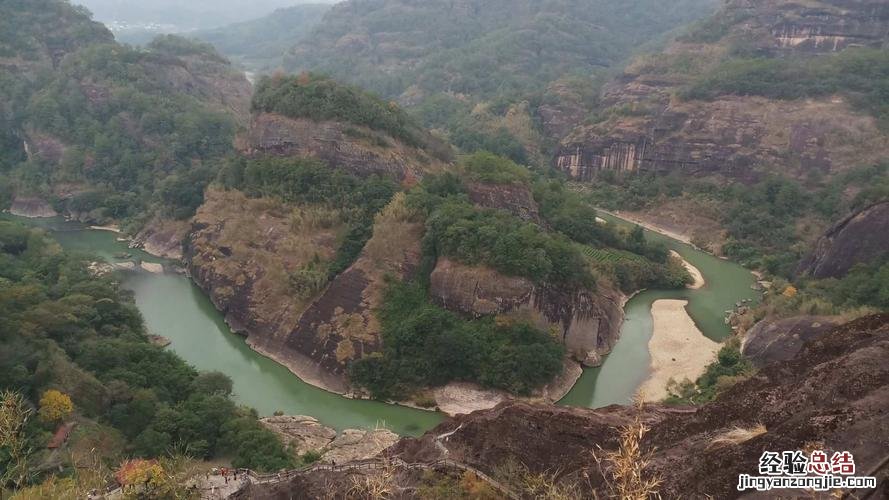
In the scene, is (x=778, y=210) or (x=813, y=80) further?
(x=813, y=80)

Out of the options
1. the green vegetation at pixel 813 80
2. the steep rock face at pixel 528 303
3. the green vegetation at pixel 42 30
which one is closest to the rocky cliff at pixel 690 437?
A: the steep rock face at pixel 528 303

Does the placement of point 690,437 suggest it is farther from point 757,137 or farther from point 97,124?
point 97,124

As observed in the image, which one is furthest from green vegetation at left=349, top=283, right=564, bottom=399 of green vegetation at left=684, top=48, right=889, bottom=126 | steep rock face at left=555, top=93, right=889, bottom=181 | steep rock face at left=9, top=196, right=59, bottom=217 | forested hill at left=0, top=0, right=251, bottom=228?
green vegetation at left=684, top=48, right=889, bottom=126

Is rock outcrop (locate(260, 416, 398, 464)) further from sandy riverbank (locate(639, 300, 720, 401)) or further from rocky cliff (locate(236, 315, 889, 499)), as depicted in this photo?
sandy riverbank (locate(639, 300, 720, 401))

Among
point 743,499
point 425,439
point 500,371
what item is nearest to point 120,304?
point 500,371

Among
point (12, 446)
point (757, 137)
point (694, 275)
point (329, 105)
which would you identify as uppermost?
point (329, 105)

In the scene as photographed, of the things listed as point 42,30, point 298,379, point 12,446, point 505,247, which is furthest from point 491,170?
point 42,30
